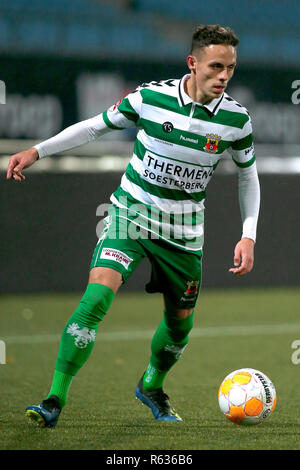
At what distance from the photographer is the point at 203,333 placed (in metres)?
9.28

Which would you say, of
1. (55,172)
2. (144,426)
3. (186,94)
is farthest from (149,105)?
(55,172)

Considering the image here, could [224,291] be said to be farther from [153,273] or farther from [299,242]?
[153,273]

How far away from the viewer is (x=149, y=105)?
15.2 ft

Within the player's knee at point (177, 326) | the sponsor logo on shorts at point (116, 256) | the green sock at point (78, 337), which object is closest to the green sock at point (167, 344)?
the player's knee at point (177, 326)

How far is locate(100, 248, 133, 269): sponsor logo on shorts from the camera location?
14.6 feet

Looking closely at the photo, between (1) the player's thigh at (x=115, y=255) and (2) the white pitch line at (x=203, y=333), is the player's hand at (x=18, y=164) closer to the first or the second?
(1) the player's thigh at (x=115, y=255)

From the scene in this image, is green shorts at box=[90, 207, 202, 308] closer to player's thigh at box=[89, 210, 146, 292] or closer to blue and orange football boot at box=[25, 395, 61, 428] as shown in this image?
player's thigh at box=[89, 210, 146, 292]

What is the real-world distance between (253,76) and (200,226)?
9925mm

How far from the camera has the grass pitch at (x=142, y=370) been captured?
4051 millimetres

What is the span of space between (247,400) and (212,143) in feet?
4.60

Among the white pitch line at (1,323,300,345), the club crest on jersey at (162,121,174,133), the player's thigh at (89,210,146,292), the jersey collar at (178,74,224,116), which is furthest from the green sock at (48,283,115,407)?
the white pitch line at (1,323,300,345)

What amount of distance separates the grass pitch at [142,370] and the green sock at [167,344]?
0.23m
